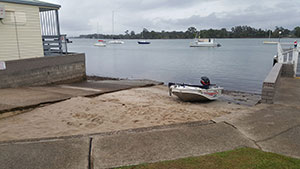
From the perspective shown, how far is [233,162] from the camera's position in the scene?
163 inches

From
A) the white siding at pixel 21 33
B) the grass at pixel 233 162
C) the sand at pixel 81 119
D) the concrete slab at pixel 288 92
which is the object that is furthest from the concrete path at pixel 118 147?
the white siding at pixel 21 33

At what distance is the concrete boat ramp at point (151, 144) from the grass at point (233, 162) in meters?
0.22

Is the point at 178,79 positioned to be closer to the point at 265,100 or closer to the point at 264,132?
the point at 265,100

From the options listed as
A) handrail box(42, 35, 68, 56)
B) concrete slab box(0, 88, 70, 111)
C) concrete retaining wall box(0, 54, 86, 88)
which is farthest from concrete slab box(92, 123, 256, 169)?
handrail box(42, 35, 68, 56)

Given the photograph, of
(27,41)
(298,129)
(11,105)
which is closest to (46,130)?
(11,105)

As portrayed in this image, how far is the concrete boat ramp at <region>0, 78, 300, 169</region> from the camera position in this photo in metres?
4.21

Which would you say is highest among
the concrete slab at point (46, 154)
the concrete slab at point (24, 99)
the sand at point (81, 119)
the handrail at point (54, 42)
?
the handrail at point (54, 42)

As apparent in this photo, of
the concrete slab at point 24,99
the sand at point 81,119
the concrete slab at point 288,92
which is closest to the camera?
the sand at point 81,119

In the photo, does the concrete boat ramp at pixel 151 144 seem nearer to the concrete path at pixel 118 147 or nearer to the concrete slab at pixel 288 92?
the concrete path at pixel 118 147

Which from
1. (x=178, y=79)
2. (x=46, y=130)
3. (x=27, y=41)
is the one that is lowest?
(x=178, y=79)

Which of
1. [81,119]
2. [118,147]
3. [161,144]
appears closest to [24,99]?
[81,119]

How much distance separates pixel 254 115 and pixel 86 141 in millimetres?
5012

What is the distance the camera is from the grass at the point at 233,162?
398 cm

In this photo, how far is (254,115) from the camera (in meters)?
7.34
